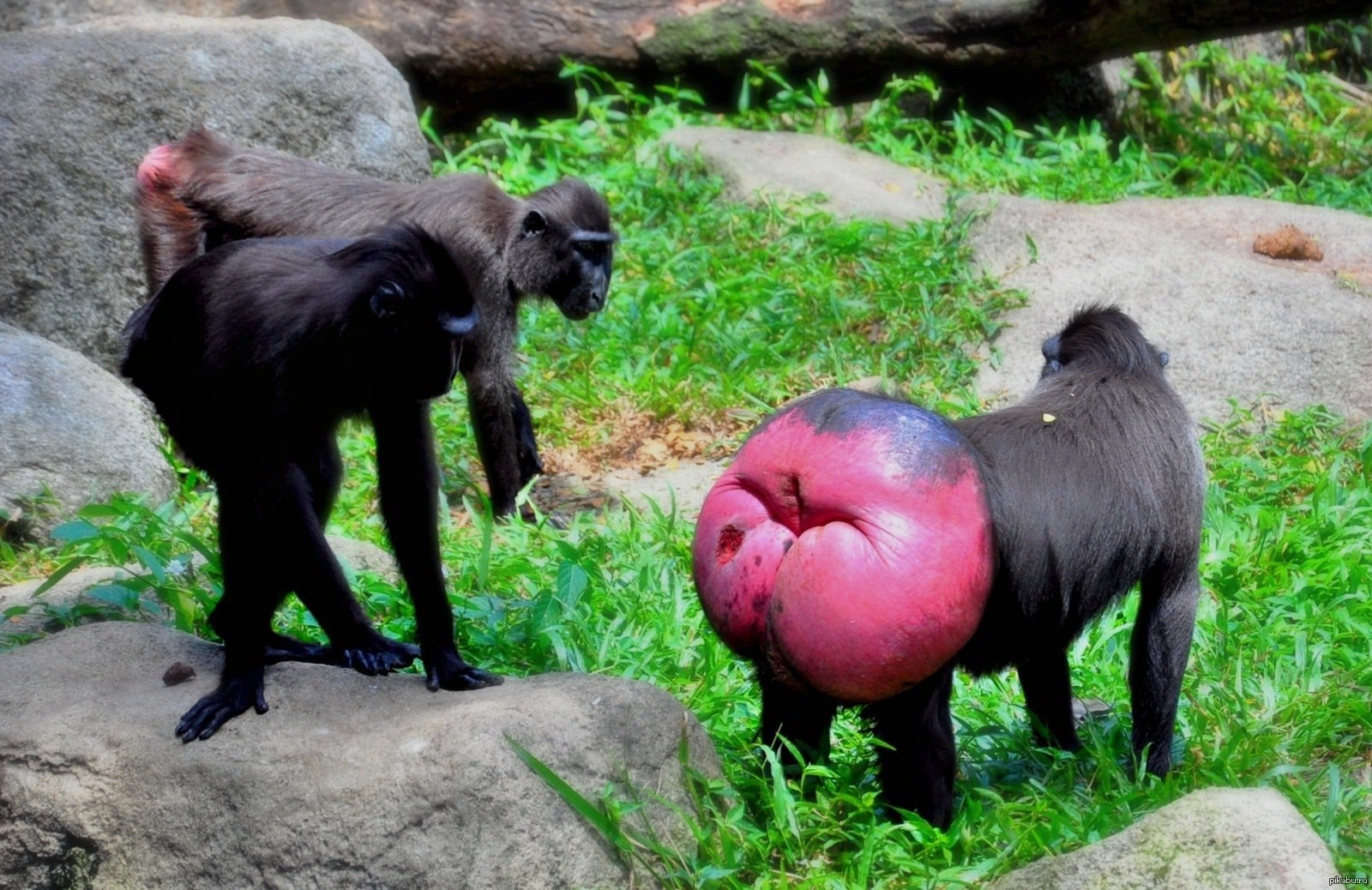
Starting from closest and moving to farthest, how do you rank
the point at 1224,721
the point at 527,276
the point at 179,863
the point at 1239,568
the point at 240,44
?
→ the point at 179,863 < the point at 1224,721 < the point at 1239,568 < the point at 527,276 < the point at 240,44

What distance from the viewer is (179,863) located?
3.56 metres

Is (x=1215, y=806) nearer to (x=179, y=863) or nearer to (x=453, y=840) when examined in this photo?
(x=453, y=840)

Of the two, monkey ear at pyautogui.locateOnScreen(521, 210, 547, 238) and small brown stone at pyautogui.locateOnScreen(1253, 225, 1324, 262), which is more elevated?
monkey ear at pyautogui.locateOnScreen(521, 210, 547, 238)

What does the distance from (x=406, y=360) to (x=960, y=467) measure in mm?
1591

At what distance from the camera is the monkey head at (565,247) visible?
7.33m

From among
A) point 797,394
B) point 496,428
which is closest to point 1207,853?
point 496,428

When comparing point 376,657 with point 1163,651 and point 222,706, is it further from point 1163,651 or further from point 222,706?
point 1163,651

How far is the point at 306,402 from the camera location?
4184mm

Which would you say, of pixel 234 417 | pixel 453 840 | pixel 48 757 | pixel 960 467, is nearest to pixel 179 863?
pixel 48 757

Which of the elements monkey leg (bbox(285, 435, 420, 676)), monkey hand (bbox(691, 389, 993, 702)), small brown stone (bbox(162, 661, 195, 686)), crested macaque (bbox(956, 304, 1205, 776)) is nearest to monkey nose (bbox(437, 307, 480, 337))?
Answer: monkey leg (bbox(285, 435, 420, 676))

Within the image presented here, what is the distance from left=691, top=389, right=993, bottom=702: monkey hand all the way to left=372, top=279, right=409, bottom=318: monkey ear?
1.05 meters

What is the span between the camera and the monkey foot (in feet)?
12.3

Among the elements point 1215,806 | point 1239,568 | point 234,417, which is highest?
point 234,417

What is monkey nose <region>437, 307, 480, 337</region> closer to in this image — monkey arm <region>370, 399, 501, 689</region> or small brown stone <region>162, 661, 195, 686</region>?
monkey arm <region>370, 399, 501, 689</region>
